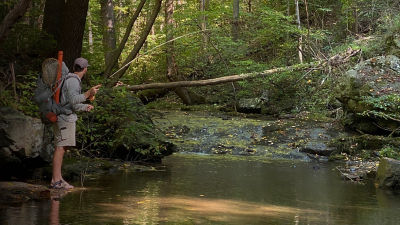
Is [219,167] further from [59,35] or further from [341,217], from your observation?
[341,217]

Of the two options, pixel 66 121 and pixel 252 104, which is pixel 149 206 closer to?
pixel 66 121

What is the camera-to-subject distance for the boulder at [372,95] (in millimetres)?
14297

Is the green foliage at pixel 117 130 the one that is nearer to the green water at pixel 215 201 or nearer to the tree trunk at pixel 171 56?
the green water at pixel 215 201

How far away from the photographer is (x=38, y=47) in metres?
10.0

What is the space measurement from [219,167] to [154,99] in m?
14.8

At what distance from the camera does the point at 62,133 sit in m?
6.81

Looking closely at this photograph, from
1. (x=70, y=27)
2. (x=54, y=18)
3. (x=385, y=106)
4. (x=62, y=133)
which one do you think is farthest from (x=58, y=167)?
(x=385, y=106)

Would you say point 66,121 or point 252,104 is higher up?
point 252,104

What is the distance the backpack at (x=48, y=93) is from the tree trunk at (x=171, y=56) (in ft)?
53.0

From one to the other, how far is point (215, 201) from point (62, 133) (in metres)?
2.22

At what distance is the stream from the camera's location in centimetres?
516

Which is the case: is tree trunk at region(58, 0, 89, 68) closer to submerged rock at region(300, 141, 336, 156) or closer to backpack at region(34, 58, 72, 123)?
backpack at region(34, 58, 72, 123)

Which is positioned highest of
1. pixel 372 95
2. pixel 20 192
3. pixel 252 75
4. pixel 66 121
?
pixel 252 75

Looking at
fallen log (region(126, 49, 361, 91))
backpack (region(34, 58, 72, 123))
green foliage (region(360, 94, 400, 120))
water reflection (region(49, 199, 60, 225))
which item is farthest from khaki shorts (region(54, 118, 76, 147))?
green foliage (region(360, 94, 400, 120))
